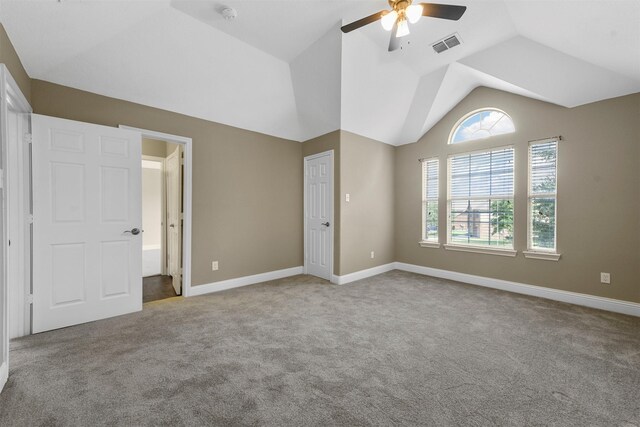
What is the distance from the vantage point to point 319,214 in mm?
4707

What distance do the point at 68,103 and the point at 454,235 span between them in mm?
5649

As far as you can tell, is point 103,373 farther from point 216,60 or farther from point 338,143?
point 338,143

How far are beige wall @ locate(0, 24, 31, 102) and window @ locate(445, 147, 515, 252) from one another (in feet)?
17.7

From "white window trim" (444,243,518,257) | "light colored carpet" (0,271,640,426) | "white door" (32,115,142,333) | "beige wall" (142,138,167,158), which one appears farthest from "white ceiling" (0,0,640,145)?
"light colored carpet" (0,271,640,426)

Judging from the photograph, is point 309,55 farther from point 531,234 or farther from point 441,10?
point 531,234

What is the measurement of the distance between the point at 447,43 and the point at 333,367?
12.7 feet

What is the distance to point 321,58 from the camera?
3.45 m

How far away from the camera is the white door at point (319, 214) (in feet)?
14.7

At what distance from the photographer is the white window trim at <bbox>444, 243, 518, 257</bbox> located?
13.2 ft

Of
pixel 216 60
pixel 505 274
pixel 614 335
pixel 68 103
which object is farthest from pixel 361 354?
pixel 68 103

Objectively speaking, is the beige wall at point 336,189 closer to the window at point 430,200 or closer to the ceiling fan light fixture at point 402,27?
the window at point 430,200

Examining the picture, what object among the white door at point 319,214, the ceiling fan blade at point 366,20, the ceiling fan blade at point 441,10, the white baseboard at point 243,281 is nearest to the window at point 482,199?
the white door at point 319,214

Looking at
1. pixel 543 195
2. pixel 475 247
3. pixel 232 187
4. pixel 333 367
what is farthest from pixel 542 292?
pixel 232 187

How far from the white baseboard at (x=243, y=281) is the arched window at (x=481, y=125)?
12.1 feet
